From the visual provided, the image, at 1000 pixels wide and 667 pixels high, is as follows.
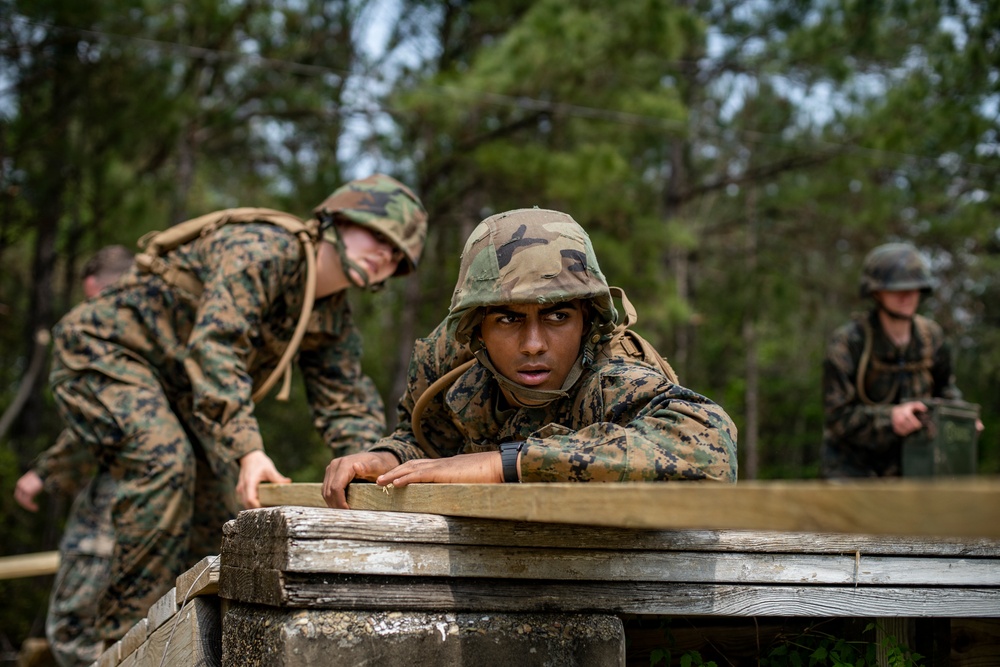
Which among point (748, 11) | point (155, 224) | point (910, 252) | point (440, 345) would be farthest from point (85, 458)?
point (748, 11)

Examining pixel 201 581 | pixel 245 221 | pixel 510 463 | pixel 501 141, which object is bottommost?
pixel 201 581

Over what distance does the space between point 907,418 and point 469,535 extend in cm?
508

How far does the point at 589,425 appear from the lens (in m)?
2.64

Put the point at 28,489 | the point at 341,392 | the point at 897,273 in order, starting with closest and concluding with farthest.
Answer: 1. the point at 341,392
2. the point at 28,489
3. the point at 897,273

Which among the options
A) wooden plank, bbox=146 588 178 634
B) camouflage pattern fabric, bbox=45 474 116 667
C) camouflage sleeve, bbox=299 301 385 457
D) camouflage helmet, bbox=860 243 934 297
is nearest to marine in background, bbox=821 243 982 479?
camouflage helmet, bbox=860 243 934 297

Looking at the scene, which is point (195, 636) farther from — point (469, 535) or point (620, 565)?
point (620, 565)

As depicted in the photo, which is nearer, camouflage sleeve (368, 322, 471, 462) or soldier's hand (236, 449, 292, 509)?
camouflage sleeve (368, 322, 471, 462)

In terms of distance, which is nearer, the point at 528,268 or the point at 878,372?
the point at 528,268

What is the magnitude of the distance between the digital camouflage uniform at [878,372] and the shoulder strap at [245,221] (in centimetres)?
396

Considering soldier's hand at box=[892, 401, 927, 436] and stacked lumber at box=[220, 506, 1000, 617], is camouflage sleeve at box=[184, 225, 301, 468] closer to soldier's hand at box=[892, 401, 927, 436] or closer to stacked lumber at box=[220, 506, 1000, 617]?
stacked lumber at box=[220, 506, 1000, 617]

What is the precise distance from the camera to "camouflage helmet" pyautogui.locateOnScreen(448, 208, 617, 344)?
2.81m

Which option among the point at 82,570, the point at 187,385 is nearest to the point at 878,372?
the point at 187,385

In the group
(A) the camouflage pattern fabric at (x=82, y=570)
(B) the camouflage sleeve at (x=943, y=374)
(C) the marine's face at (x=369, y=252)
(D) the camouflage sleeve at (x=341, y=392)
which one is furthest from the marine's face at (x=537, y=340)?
(B) the camouflage sleeve at (x=943, y=374)

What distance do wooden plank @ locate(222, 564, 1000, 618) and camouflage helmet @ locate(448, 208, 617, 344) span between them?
2.51 feet
